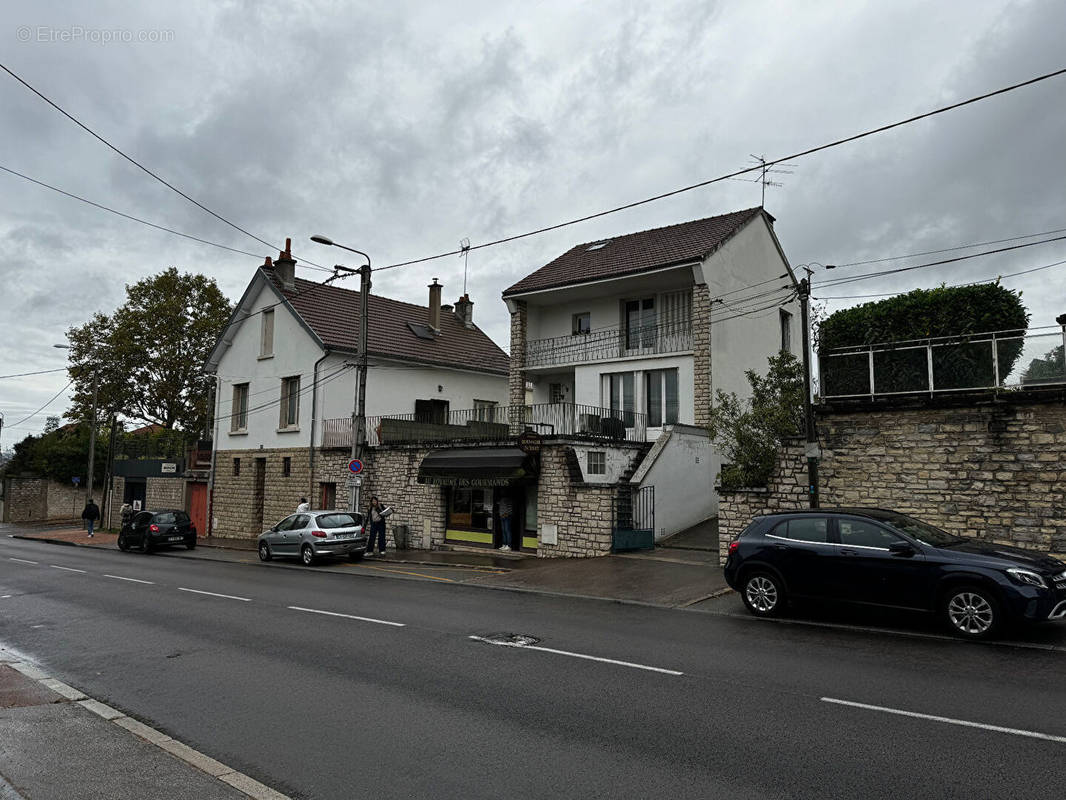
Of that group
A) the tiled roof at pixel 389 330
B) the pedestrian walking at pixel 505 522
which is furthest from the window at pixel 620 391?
the tiled roof at pixel 389 330

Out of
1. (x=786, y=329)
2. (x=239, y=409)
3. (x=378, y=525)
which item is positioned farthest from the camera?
(x=239, y=409)

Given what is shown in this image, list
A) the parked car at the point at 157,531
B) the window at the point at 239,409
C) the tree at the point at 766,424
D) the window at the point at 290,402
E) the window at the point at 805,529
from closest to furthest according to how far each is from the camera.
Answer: the window at the point at 805,529
the tree at the point at 766,424
the parked car at the point at 157,531
the window at the point at 290,402
the window at the point at 239,409

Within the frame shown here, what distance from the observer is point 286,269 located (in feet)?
99.8

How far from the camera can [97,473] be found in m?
51.0

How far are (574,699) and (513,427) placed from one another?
1843 centimetres

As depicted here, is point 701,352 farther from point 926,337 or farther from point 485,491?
point 485,491

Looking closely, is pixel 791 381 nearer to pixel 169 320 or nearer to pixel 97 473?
pixel 169 320

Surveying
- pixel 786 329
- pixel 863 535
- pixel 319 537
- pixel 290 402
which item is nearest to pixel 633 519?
pixel 319 537

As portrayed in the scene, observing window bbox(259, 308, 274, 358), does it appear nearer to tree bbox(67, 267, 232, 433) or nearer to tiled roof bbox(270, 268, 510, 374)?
tiled roof bbox(270, 268, 510, 374)

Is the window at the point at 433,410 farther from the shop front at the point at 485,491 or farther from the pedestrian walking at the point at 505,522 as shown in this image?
the pedestrian walking at the point at 505,522

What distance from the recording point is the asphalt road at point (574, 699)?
4.69 meters

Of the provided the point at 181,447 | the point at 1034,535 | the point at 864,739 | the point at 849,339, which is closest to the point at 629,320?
the point at 849,339

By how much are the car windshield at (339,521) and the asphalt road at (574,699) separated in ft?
27.6

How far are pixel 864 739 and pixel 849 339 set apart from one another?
2664 centimetres
